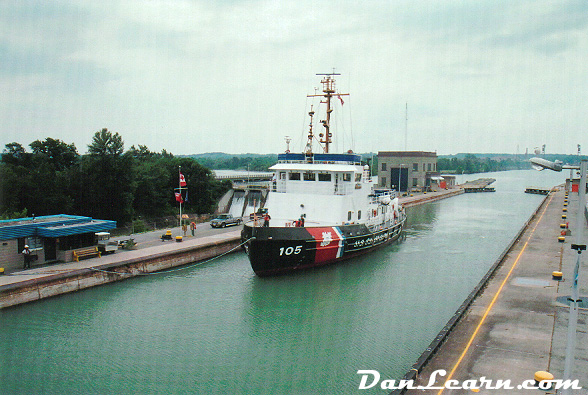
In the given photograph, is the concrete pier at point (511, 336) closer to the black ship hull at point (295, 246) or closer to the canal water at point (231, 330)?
the canal water at point (231, 330)

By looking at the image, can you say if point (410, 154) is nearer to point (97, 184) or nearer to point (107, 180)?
point (107, 180)

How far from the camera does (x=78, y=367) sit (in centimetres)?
1180

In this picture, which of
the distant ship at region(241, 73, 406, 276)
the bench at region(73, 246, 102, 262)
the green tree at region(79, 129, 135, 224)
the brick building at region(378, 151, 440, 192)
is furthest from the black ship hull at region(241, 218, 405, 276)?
the brick building at region(378, 151, 440, 192)

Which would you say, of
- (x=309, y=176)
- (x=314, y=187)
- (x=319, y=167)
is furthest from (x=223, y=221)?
(x=319, y=167)

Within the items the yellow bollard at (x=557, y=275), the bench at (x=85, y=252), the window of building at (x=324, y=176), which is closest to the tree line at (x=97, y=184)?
the bench at (x=85, y=252)

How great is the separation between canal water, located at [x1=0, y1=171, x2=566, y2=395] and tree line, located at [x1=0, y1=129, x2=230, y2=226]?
14125 mm

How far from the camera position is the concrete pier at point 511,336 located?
9.29m

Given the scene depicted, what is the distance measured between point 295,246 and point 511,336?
10.4m

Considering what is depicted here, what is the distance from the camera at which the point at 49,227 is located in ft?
61.8

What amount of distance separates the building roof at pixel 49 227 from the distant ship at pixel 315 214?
7.20 m

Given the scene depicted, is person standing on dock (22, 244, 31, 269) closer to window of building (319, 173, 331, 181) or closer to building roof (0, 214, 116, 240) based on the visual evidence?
building roof (0, 214, 116, 240)

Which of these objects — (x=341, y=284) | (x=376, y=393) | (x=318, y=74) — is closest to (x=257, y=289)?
(x=341, y=284)

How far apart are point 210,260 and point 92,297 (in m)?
7.41

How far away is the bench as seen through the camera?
63.4 ft
